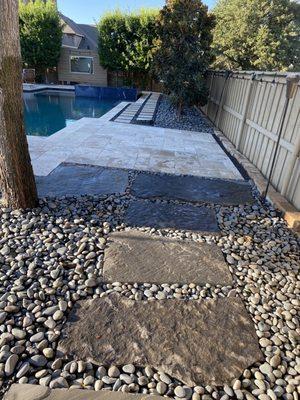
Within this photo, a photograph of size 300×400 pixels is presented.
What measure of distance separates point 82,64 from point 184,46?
13355mm

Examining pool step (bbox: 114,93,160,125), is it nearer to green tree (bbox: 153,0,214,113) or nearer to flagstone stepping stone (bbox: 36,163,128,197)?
green tree (bbox: 153,0,214,113)

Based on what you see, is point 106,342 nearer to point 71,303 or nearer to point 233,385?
point 71,303

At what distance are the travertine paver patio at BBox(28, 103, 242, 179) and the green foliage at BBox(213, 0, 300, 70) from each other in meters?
10.6

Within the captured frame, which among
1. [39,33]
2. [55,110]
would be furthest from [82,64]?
[55,110]

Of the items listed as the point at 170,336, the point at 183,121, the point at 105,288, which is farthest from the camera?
the point at 183,121

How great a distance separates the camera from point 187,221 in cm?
328

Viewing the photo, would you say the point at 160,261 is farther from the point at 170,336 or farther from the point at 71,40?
the point at 71,40

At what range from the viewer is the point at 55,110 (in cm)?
1145

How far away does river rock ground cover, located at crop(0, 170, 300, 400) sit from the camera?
1.57 m

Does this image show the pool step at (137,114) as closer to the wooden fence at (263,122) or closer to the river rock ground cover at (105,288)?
the wooden fence at (263,122)

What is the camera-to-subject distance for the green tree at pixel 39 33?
16.7 m

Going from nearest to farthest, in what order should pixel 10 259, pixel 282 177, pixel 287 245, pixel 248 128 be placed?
pixel 10 259 → pixel 287 245 → pixel 282 177 → pixel 248 128

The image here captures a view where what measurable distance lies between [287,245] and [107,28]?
57.4ft

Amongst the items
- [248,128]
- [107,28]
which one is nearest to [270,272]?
[248,128]
